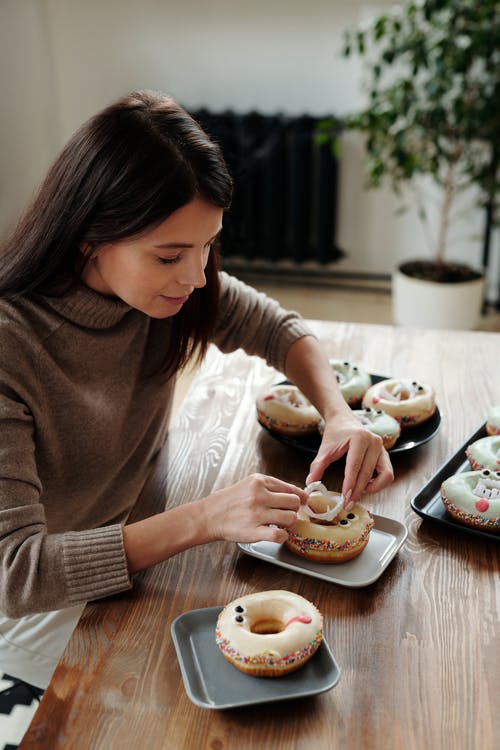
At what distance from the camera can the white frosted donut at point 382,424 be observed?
4.16ft

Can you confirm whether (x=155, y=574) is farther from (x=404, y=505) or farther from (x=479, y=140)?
(x=479, y=140)

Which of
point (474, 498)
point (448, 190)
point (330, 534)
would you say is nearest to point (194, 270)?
point (330, 534)

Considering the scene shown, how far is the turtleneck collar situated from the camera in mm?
1140

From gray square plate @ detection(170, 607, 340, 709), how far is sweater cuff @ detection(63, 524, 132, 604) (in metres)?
0.10

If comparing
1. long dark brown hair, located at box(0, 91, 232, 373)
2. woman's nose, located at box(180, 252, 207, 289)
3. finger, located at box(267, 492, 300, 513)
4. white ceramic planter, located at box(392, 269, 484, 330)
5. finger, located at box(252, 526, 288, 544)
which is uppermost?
long dark brown hair, located at box(0, 91, 232, 373)

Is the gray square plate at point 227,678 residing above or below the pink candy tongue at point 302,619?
below

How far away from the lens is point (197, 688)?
33.3 inches

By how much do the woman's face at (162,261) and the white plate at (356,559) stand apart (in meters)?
0.38

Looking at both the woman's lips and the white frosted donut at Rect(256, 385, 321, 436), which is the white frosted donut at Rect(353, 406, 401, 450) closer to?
the white frosted donut at Rect(256, 385, 321, 436)

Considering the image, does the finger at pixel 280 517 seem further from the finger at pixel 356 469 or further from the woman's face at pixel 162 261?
the woman's face at pixel 162 261

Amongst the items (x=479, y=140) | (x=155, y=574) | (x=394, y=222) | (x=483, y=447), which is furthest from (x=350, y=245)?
(x=155, y=574)

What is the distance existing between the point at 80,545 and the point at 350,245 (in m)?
3.12

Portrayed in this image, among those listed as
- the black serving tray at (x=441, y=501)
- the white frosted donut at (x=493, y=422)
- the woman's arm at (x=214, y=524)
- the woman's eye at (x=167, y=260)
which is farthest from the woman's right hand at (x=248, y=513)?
the white frosted donut at (x=493, y=422)

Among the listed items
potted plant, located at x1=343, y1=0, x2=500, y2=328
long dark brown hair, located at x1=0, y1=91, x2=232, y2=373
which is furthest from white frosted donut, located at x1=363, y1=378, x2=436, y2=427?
potted plant, located at x1=343, y1=0, x2=500, y2=328
